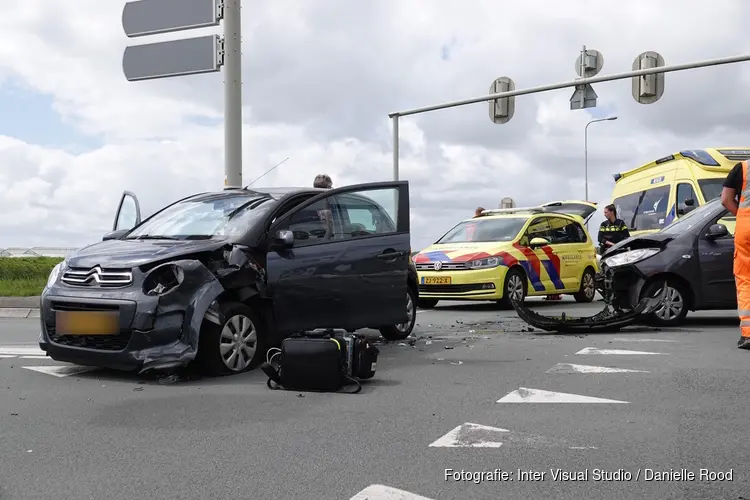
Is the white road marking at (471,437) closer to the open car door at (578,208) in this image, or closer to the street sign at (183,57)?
the street sign at (183,57)

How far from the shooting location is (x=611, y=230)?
50.7ft

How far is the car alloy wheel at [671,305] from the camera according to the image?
1009cm

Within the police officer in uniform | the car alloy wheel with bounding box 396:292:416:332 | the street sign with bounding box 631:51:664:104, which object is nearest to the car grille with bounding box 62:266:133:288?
the car alloy wheel with bounding box 396:292:416:332

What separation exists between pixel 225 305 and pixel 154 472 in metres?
2.76

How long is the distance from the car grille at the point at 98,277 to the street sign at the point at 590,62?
49.9ft

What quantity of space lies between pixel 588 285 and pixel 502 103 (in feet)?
23.1

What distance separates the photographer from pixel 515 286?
1357cm

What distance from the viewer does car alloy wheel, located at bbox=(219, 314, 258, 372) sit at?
262 inches

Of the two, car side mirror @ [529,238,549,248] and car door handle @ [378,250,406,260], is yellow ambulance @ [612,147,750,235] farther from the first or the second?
car door handle @ [378,250,406,260]

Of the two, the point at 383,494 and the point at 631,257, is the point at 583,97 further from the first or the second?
the point at 383,494

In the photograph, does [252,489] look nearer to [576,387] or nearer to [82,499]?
[82,499]

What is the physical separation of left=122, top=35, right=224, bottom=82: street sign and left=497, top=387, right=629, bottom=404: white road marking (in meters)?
A: 9.10

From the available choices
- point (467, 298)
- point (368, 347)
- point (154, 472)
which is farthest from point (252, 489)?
point (467, 298)

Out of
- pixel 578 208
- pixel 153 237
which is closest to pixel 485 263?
pixel 153 237
